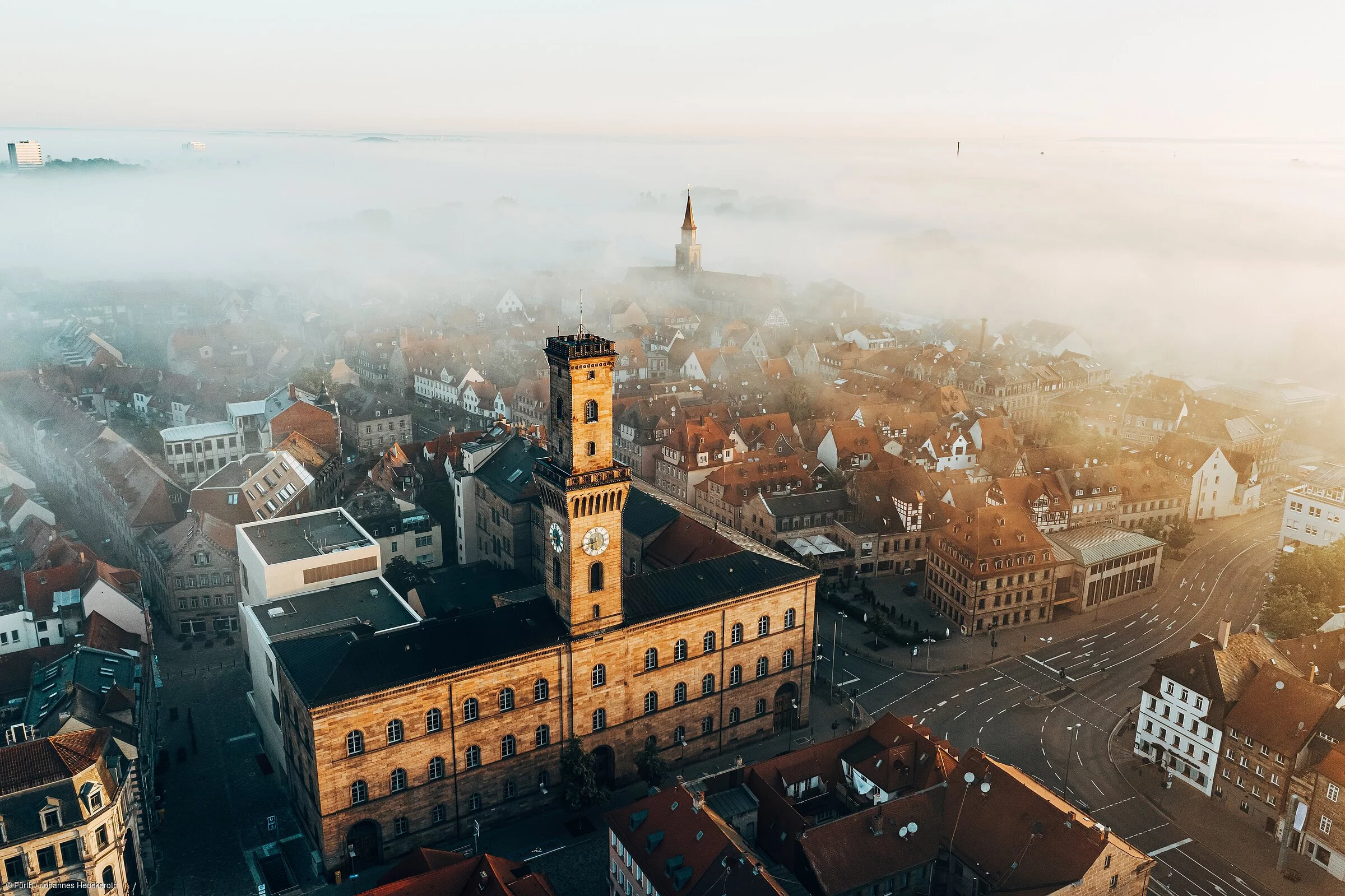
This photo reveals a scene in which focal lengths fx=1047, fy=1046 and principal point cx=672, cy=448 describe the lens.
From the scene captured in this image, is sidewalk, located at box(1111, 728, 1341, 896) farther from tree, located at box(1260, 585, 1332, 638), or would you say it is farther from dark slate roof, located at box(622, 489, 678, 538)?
dark slate roof, located at box(622, 489, 678, 538)

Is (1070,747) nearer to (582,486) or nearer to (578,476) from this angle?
(582,486)

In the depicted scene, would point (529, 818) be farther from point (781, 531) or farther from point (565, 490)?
point (781, 531)

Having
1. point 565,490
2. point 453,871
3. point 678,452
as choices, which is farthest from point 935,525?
point 453,871

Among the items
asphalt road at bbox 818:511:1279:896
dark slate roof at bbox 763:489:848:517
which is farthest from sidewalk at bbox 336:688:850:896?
dark slate roof at bbox 763:489:848:517

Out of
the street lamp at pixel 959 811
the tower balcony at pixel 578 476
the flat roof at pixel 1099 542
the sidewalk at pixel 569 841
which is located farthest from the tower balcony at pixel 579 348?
the flat roof at pixel 1099 542

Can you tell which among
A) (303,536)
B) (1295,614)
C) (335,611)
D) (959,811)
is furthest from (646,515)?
(1295,614)

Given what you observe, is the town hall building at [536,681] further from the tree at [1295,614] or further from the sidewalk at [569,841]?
the tree at [1295,614]
